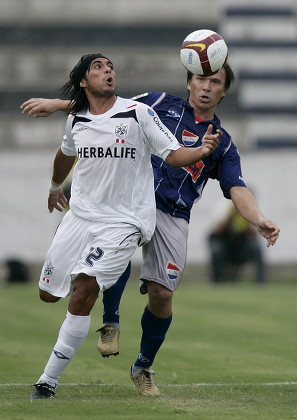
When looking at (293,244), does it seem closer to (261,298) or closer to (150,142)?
(261,298)

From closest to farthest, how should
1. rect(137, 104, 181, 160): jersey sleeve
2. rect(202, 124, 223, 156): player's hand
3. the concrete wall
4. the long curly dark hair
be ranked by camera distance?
rect(202, 124, 223, 156): player's hand
rect(137, 104, 181, 160): jersey sleeve
the long curly dark hair
the concrete wall

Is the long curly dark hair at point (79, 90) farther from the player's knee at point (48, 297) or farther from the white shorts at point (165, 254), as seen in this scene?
the player's knee at point (48, 297)

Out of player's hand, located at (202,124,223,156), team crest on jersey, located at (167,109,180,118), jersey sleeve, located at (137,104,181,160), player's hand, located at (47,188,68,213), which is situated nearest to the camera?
player's hand, located at (202,124,223,156)

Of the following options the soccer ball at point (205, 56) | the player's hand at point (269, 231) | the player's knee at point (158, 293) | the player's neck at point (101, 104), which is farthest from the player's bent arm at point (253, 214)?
the player's neck at point (101, 104)

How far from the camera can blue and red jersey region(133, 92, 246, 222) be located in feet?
29.2

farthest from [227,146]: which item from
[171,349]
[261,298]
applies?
[261,298]

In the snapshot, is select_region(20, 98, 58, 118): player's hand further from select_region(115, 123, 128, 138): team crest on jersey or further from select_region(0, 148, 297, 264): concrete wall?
select_region(0, 148, 297, 264): concrete wall

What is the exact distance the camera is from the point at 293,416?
291 inches

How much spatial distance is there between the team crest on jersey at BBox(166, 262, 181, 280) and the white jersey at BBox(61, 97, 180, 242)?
42 cm

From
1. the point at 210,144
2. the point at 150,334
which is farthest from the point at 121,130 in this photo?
the point at 150,334

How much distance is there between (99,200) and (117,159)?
33 cm

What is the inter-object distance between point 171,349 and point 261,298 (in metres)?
6.85

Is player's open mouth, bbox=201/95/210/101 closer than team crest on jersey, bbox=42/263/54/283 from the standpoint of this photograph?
No

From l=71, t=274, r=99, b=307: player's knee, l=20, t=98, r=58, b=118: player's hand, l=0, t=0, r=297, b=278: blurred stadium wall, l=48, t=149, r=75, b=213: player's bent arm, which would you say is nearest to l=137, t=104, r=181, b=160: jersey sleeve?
l=20, t=98, r=58, b=118: player's hand
